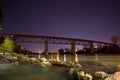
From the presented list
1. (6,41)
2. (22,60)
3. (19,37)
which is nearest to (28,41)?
(19,37)

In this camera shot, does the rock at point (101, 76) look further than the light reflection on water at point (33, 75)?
No

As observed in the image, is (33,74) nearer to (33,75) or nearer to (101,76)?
(33,75)

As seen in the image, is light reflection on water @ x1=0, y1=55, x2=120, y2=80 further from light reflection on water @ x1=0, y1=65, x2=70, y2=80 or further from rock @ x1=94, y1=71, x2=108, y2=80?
rock @ x1=94, y1=71, x2=108, y2=80

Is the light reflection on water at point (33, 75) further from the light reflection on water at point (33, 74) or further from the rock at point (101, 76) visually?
the rock at point (101, 76)

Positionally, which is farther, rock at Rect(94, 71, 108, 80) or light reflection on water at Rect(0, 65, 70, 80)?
light reflection on water at Rect(0, 65, 70, 80)

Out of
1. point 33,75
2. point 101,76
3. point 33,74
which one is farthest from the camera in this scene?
point 33,74

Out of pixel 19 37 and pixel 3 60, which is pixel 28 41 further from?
pixel 3 60

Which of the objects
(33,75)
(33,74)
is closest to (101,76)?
(33,75)

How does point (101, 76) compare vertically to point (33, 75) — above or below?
above

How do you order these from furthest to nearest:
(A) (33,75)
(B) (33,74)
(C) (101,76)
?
(B) (33,74) → (A) (33,75) → (C) (101,76)

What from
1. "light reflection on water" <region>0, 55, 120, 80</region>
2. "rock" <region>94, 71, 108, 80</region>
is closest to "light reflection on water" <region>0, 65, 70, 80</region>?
"light reflection on water" <region>0, 55, 120, 80</region>

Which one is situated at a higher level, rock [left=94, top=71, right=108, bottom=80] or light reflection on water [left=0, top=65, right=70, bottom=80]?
rock [left=94, top=71, right=108, bottom=80]

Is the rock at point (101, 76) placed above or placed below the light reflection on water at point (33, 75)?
above

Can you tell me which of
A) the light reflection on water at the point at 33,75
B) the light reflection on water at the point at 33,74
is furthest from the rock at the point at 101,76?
the light reflection on water at the point at 33,75
